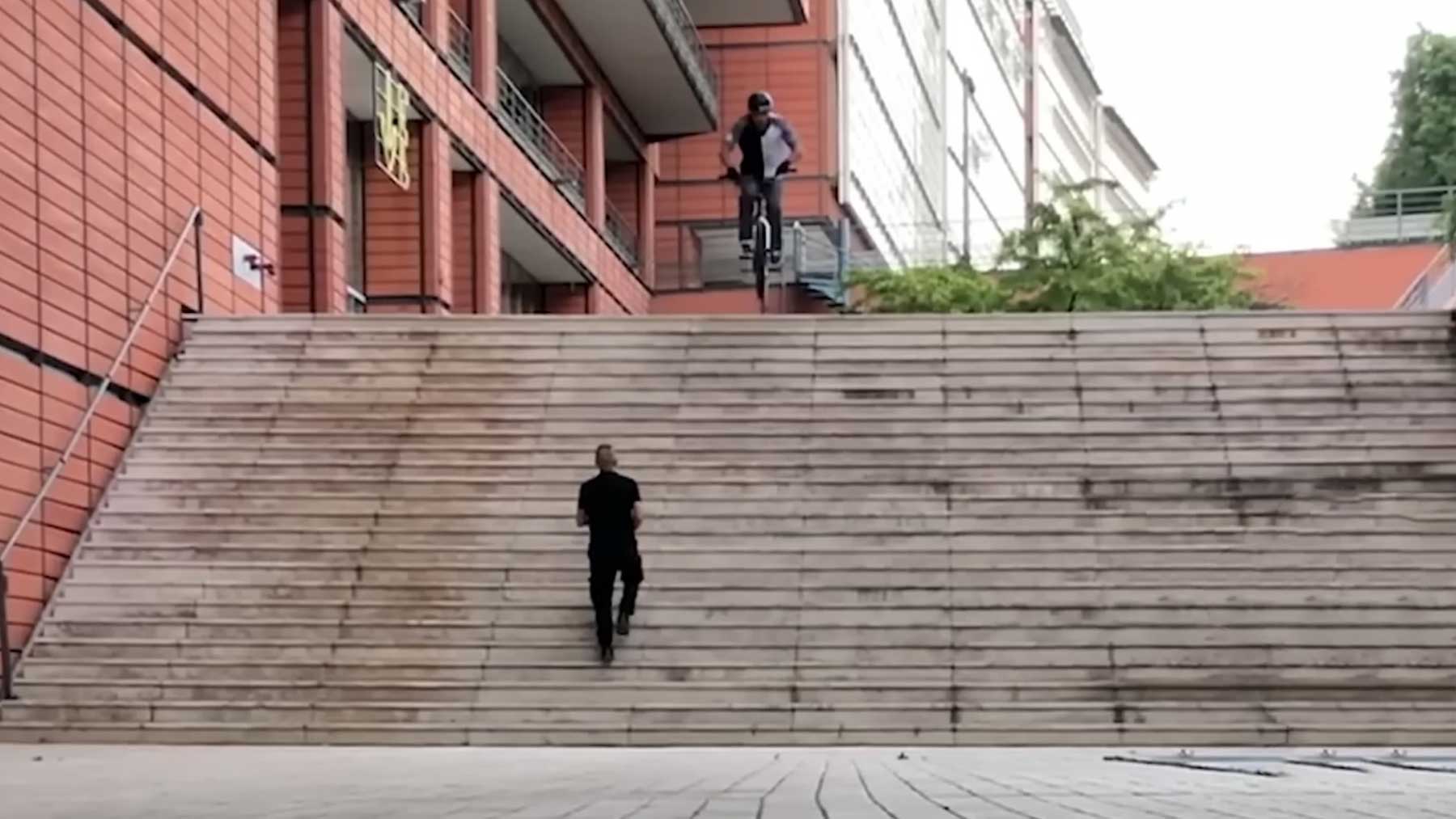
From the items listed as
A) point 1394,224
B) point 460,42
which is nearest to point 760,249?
point 460,42

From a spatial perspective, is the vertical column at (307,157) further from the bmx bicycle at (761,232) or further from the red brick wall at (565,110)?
the red brick wall at (565,110)

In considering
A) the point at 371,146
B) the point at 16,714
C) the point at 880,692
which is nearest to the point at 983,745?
the point at 880,692

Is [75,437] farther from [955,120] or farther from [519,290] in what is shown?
[955,120]

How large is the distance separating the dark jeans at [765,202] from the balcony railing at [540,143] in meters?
12.3

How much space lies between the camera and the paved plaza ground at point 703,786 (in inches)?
212

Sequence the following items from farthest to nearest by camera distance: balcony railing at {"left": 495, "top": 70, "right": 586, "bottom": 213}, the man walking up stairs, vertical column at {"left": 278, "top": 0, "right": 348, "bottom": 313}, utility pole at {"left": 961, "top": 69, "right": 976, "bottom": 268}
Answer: utility pole at {"left": 961, "top": 69, "right": 976, "bottom": 268}, balcony railing at {"left": 495, "top": 70, "right": 586, "bottom": 213}, vertical column at {"left": 278, "top": 0, "right": 348, "bottom": 313}, the man walking up stairs

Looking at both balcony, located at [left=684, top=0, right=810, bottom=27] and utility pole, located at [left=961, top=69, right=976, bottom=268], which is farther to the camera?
utility pole, located at [left=961, top=69, right=976, bottom=268]

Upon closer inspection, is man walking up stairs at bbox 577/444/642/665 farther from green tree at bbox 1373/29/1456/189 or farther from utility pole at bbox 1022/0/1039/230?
utility pole at bbox 1022/0/1039/230

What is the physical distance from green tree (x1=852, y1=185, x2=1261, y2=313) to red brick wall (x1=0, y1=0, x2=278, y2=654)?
59.7 feet

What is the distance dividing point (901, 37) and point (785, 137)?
110ft

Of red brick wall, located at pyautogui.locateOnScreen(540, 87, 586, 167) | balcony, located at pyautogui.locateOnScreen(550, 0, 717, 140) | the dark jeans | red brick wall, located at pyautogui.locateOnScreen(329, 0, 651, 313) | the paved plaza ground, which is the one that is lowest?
the paved plaza ground

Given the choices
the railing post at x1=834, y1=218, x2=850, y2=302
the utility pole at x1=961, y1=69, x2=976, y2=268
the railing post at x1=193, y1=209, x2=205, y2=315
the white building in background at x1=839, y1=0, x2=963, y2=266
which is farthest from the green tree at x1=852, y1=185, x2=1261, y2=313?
the utility pole at x1=961, y1=69, x2=976, y2=268

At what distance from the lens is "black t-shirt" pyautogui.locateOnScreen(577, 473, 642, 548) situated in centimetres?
1155

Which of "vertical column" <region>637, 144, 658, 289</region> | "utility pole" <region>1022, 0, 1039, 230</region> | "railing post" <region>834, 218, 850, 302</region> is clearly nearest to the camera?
"railing post" <region>834, 218, 850, 302</region>
